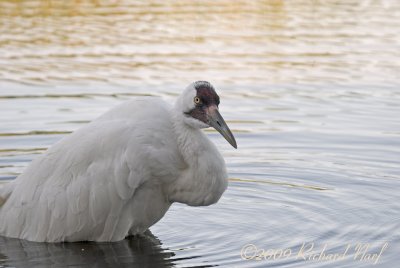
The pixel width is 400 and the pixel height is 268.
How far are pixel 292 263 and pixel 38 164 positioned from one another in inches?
106

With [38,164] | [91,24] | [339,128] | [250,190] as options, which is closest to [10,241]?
[38,164]

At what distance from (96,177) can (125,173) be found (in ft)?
1.10

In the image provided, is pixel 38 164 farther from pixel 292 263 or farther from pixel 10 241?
pixel 292 263

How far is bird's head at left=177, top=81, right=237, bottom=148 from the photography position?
9.12m

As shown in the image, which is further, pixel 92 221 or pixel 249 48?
pixel 249 48

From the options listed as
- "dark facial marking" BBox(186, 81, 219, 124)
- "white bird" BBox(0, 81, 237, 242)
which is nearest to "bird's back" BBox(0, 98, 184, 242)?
"white bird" BBox(0, 81, 237, 242)

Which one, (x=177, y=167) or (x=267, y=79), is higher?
(x=177, y=167)

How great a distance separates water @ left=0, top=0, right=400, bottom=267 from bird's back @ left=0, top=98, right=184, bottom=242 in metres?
0.25

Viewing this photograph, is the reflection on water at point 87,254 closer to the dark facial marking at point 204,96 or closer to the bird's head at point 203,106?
the bird's head at point 203,106

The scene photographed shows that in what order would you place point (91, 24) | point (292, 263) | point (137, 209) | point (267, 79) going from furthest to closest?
1. point (91, 24)
2. point (267, 79)
3. point (137, 209)
4. point (292, 263)

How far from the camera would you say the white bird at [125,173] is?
9312 mm

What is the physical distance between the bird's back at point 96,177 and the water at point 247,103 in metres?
0.25

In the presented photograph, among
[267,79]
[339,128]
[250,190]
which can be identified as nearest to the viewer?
[250,190]

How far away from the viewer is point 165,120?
945 cm
